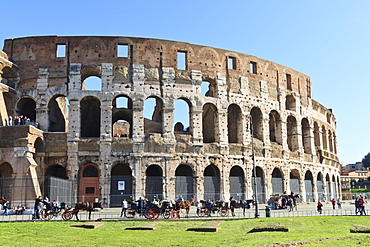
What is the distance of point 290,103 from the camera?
41.2 metres

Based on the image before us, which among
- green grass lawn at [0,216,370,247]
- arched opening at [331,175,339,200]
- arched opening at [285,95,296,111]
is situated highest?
arched opening at [285,95,296,111]

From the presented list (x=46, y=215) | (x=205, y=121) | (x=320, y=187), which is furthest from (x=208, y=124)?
(x=46, y=215)

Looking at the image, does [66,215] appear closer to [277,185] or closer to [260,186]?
[260,186]

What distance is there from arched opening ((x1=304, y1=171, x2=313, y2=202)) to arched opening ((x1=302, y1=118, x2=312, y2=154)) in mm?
2411

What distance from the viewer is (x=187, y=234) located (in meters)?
15.3

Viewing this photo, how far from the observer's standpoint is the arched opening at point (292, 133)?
40188mm

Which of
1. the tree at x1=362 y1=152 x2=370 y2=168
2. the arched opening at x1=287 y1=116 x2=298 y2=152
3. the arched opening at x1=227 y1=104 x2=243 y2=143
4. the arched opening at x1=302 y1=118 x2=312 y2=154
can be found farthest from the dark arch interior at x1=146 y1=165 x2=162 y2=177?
the tree at x1=362 y1=152 x2=370 y2=168

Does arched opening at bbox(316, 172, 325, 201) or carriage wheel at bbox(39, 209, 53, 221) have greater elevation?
arched opening at bbox(316, 172, 325, 201)

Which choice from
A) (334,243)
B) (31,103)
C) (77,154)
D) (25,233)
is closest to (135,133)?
(77,154)

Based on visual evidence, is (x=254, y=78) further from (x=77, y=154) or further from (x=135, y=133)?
(x=77, y=154)

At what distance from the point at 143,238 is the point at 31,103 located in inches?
951

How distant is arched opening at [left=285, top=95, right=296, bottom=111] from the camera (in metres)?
40.8

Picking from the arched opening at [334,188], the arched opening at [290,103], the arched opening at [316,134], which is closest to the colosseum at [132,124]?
the arched opening at [290,103]

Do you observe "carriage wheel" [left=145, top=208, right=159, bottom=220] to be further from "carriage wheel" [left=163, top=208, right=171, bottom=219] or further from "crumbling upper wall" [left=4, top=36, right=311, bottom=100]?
"crumbling upper wall" [left=4, top=36, right=311, bottom=100]
